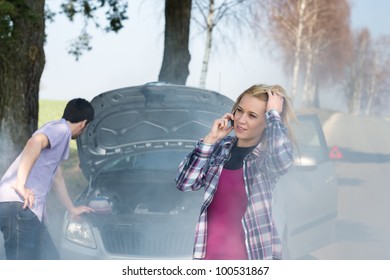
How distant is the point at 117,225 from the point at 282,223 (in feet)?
3.56

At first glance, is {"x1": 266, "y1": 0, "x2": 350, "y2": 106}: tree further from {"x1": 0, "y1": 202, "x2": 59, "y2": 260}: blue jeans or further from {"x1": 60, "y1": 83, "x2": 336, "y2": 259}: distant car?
{"x1": 0, "y1": 202, "x2": 59, "y2": 260}: blue jeans

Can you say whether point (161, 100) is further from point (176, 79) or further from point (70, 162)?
point (70, 162)

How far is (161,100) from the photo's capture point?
541 centimetres

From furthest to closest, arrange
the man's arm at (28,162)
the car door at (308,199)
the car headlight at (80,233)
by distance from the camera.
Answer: the car door at (308,199) → the car headlight at (80,233) → the man's arm at (28,162)

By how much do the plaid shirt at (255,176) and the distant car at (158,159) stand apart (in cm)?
209

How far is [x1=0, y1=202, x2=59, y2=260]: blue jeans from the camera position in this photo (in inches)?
143

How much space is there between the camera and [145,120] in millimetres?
5523

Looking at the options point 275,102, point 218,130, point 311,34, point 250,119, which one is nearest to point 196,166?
point 218,130

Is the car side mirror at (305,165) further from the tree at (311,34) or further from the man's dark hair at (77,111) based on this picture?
the tree at (311,34)

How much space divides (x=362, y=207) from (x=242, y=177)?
272 inches

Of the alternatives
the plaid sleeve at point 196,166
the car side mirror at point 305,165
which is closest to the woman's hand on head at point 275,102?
the plaid sleeve at point 196,166

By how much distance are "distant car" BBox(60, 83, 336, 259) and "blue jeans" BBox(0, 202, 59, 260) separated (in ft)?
3.58

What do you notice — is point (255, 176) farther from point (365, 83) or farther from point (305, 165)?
point (365, 83)

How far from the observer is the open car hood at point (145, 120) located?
17.5ft
